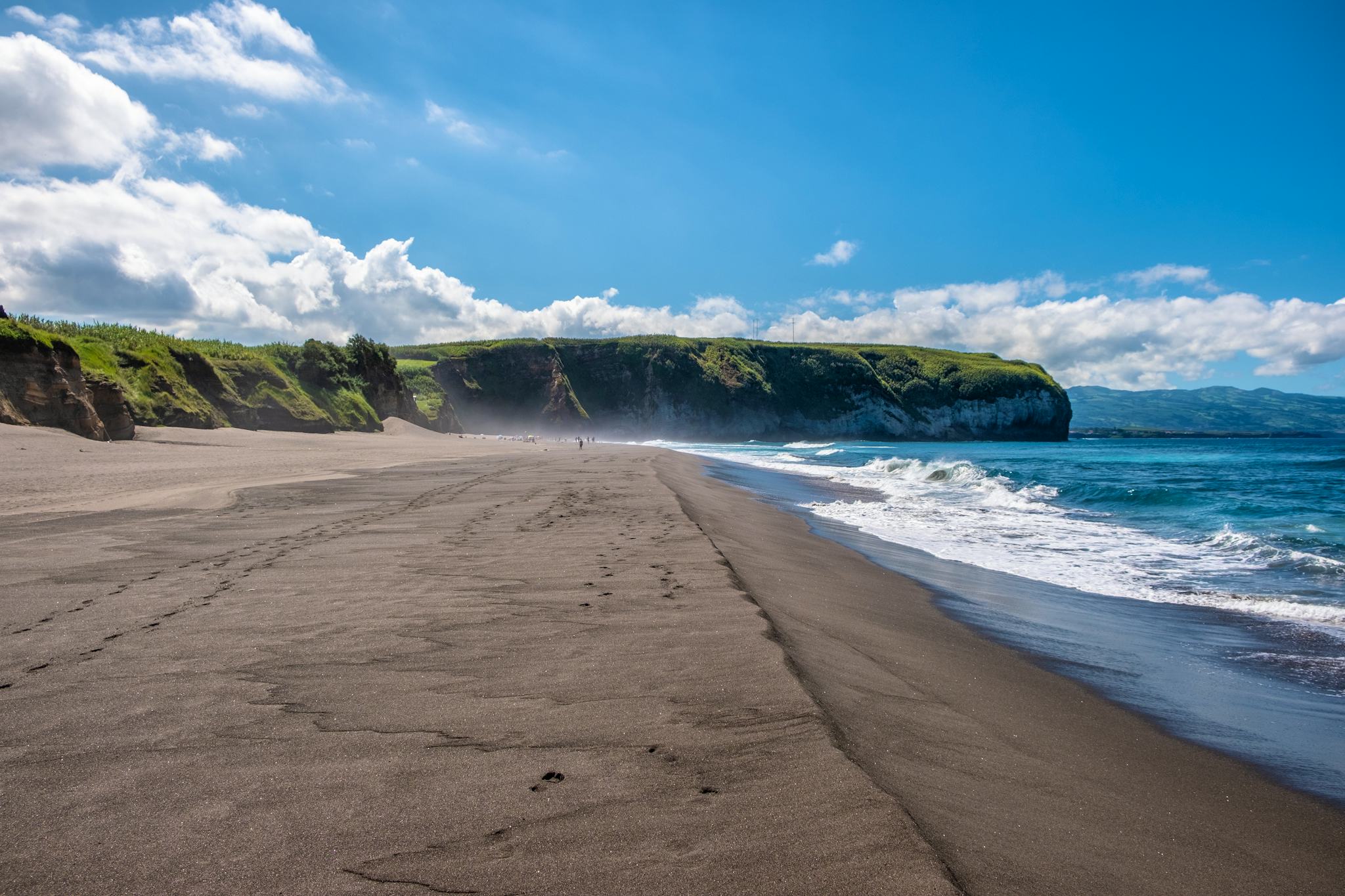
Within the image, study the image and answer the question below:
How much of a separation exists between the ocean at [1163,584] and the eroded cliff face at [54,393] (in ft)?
66.8

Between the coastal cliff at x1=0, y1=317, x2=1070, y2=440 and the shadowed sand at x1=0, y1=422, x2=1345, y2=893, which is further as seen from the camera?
the coastal cliff at x1=0, y1=317, x2=1070, y2=440

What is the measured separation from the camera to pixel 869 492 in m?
20.4

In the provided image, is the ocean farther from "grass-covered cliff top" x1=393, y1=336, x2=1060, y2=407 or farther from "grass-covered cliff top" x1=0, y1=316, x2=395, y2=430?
"grass-covered cliff top" x1=393, y1=336, x2=1060, y2=407

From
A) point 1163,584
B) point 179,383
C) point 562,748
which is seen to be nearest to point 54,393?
point 179,383

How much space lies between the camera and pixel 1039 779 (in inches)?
123

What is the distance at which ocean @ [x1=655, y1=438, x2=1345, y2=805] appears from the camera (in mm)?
4668

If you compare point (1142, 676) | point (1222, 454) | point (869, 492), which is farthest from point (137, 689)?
point (1222, 454)

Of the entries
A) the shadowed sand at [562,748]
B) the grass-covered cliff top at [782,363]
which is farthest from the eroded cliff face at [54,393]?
the grass-covered cliff top at [782,363]

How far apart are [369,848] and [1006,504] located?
1770 centimetres

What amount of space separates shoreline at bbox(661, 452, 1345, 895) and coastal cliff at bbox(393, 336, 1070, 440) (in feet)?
319

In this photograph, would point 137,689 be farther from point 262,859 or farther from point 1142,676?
point 1142,676

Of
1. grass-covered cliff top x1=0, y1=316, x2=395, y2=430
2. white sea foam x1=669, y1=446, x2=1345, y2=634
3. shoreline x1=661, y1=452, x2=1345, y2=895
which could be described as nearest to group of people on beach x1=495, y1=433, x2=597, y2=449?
grass-covered cliff top x1=0, y1=316, x2=395, y2=430

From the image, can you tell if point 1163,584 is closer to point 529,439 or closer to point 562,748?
point 562,748

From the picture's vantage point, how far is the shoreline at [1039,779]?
2.40 metres
